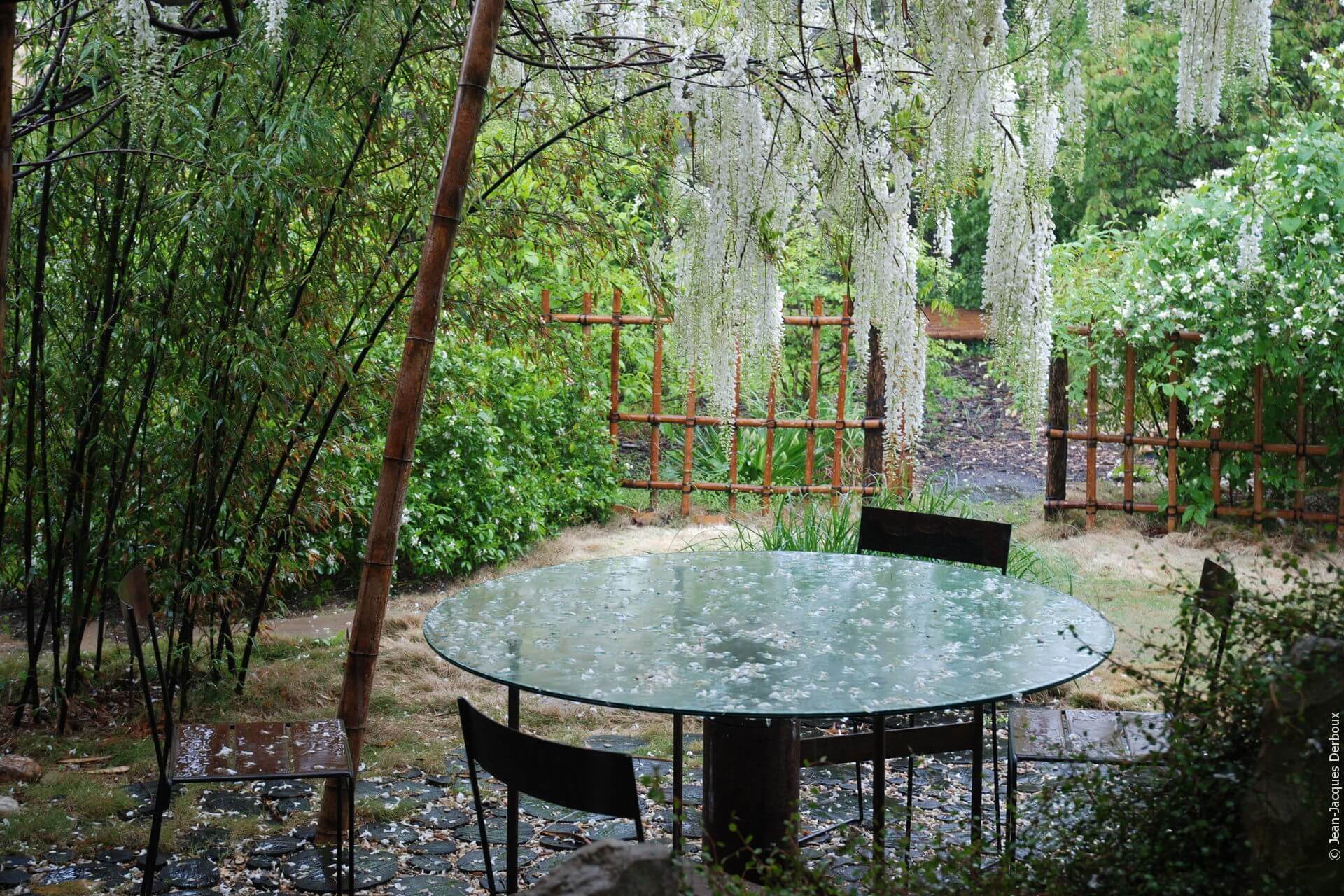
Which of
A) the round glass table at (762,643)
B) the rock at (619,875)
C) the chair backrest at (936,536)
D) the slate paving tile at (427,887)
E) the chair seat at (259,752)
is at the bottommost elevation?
the slate paving tile at (427,887)

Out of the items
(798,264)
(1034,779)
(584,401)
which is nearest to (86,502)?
(1034,779)

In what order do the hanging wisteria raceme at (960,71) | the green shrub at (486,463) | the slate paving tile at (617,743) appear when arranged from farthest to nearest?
the green shrub at (486,463) → the slate paving tile at (617,743) → the hanging wisteria raceme at (960,71)

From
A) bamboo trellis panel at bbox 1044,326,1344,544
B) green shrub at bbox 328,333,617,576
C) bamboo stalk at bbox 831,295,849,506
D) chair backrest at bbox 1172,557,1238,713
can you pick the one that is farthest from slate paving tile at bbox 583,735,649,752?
bamboo trellis panel at bbox 1044,326,1344,544

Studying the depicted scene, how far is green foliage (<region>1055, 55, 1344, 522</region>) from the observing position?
600 centimetres

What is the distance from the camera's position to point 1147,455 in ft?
34.3

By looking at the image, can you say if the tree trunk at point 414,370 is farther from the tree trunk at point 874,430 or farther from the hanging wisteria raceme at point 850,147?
the tree trunk at point 874,430

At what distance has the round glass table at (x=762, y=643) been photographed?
6.54 ft

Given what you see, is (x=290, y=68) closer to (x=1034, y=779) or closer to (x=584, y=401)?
(x=1034, y=779)

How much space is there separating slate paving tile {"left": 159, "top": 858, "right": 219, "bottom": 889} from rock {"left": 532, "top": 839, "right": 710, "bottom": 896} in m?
1.47

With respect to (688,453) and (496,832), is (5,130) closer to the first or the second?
(496,832)

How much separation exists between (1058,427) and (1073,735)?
458 cm

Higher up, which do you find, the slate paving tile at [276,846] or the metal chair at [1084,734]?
the metal chair at [1084,734]

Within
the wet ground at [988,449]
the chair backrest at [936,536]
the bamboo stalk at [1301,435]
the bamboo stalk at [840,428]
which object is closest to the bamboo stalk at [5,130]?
the chair backrest at [936,536]

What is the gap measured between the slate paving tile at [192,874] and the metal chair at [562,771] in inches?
46.3
